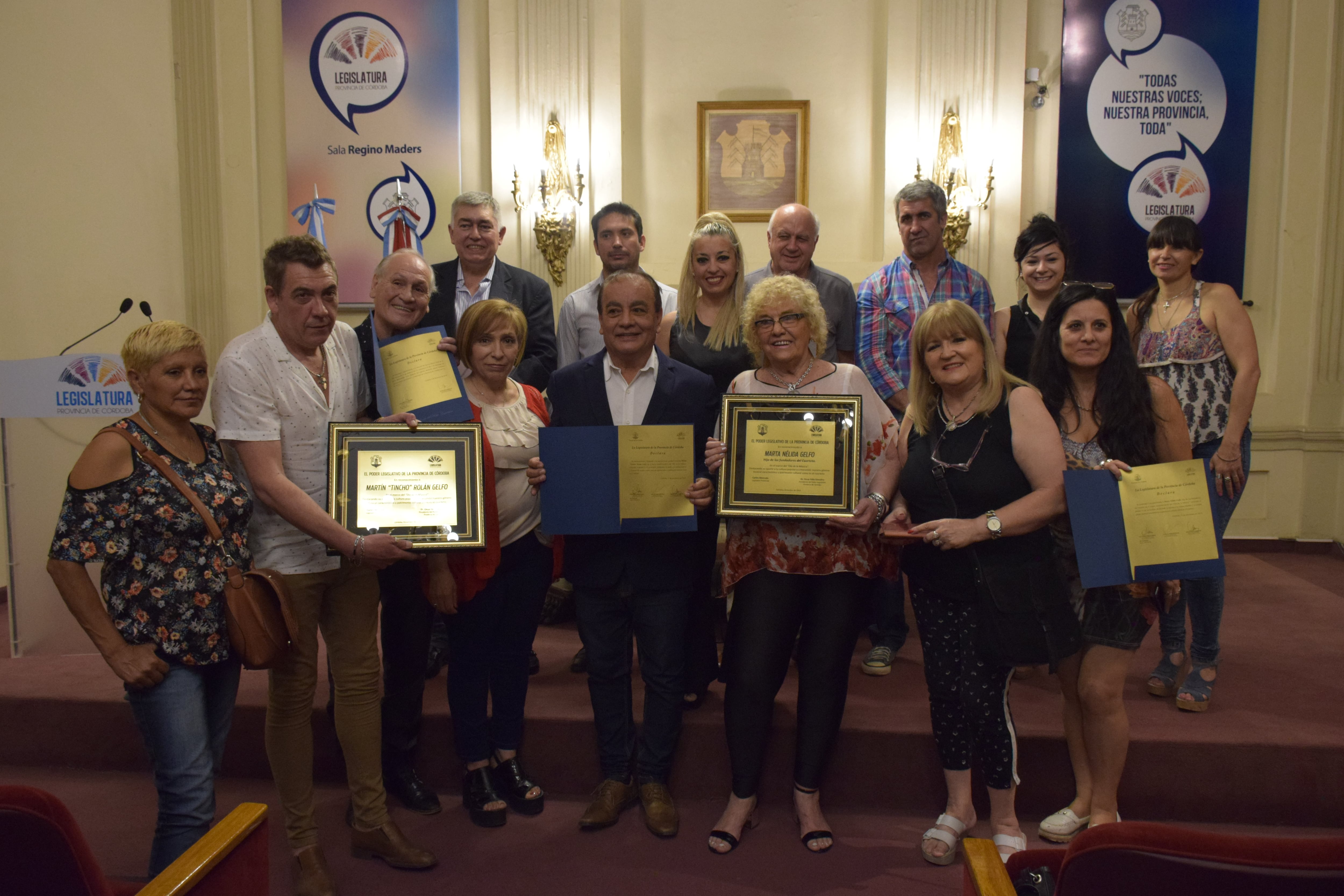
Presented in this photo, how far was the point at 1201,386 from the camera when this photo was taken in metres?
2.91

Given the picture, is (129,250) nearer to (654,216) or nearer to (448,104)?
(448,104)

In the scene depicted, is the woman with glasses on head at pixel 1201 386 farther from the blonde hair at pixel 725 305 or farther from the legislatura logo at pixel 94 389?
the legislatura logo at pixel 94 389

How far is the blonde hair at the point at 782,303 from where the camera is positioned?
2.32 meters

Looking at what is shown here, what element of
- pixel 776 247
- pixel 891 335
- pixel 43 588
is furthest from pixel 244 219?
pixel 891 335

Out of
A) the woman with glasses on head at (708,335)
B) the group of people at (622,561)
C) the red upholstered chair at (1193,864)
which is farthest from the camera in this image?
the woman with glasses on head at (708,335)

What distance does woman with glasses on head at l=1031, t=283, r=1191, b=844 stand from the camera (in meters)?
2.16

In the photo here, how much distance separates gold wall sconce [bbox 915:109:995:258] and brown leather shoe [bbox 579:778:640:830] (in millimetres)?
3818

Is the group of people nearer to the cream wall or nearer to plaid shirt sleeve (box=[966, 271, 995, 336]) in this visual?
plaid shirt sleeve (box=[966, 271, 995, 336])

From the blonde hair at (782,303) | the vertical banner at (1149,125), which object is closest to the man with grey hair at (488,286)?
the blonde hair at (782,303)

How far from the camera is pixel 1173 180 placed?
5195 mm

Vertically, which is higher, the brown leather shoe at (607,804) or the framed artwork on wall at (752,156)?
the framed artwork on wall at (752,156)

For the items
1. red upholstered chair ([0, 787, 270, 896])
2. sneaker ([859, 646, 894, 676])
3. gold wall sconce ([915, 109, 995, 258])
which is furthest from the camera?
gold wall sconce ([915, 109, 995, 258])

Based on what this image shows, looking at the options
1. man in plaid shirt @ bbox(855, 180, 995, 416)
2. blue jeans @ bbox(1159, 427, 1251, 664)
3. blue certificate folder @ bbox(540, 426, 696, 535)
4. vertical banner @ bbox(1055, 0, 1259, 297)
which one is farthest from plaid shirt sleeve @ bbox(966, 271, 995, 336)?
vertical banner @ bbox(1055, 0, 1259, 297)

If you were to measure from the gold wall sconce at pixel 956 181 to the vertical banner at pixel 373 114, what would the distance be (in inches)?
120
